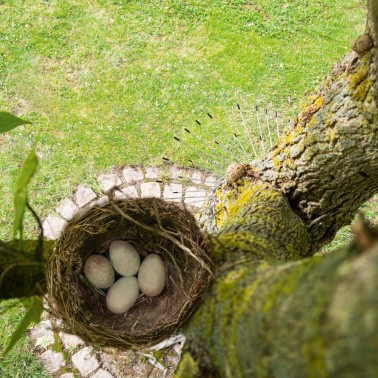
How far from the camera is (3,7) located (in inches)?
172

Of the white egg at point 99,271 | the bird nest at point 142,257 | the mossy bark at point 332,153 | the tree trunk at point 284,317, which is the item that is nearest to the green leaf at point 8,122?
the bird nest at point 142,257

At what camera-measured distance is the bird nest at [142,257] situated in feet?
5.02

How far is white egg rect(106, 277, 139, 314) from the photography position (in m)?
2.03

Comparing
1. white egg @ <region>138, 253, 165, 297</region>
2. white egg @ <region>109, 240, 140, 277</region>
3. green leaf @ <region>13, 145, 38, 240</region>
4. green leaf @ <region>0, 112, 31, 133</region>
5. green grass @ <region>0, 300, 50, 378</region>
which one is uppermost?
green leaf @ <region>0, 112, 31, 133</region>

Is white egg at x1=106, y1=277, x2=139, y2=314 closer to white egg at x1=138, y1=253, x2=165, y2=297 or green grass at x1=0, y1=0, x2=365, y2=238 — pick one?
white egg at x1=138, y1=253, x2=165, y2=297

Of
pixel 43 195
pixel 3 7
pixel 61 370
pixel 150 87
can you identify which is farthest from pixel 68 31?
pixel 61 370

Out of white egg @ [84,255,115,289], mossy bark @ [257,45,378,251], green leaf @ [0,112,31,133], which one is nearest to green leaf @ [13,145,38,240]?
green leaf @ [0,112,31,133]

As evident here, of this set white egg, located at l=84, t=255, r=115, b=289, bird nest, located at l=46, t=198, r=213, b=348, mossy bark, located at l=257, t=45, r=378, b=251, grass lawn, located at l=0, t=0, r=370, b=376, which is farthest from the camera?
grass lawn, located at l=0, t=0, r=370, b=376

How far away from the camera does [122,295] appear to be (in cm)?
205

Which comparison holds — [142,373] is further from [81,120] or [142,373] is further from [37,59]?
[37,59]

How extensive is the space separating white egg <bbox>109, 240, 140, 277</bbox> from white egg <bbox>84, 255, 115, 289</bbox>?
0.12 ft

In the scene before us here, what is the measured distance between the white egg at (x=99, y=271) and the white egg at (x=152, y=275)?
0.14 metres

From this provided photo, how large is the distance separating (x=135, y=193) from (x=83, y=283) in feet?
5.30

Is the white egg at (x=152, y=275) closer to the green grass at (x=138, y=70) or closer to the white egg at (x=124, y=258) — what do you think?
A: the white egg at (x=124, y=258)
